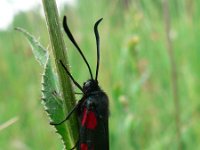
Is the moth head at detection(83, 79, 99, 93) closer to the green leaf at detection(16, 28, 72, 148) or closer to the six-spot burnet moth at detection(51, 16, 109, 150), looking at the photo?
the six-spot burnet moth at detection(51, 16, 109, 150)

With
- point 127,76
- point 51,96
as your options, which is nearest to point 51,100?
point 51,96

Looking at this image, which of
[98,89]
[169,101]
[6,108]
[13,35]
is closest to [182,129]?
[169,101]

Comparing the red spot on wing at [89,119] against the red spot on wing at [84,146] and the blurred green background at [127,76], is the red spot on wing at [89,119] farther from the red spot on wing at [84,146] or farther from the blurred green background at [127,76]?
the blurred green background at [127,76]

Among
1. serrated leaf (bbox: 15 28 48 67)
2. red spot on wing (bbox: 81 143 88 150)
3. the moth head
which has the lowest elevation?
red spot on wing (bbox: 81 143 88 150)

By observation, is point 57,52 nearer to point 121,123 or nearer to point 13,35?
point 121,123

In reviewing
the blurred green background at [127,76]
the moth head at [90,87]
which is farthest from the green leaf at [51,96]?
the blurred green background at [127,76]

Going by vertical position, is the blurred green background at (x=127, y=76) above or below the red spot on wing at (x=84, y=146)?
above

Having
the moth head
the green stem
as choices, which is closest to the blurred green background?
the moth head

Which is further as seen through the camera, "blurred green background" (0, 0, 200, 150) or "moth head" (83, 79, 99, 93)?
"blurred green background" (0, 0, 200, 150)
